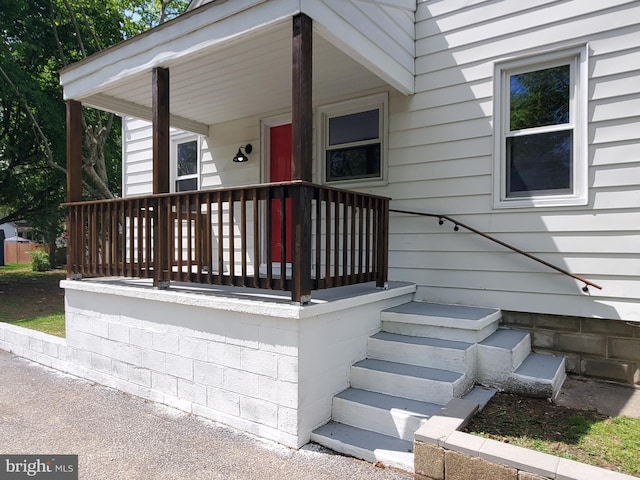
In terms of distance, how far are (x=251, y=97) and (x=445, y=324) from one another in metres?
3.62

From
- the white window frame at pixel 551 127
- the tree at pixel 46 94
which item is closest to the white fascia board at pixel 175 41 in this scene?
the white window frame at pixel 551 127

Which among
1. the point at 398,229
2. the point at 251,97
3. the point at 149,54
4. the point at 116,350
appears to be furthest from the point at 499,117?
the point at 116,350

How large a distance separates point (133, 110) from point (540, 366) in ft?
18.3

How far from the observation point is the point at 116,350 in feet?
13.8

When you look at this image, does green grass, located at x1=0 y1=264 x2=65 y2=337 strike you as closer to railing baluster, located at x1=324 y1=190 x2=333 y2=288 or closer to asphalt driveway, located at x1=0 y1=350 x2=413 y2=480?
asphalt driveway, located at x1=0 y1=350 x2=413 y2=480

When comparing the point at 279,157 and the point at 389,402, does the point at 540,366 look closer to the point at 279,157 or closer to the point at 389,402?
the point at 389,402

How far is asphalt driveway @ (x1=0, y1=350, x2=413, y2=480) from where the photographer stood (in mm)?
2609

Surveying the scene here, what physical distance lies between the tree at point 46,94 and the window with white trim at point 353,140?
729 centimetres

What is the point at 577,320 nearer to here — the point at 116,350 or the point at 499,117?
the point at 499,117

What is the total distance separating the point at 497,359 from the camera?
3.35 meters

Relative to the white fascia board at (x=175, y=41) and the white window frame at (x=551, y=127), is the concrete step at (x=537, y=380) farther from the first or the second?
the white fascia board at (x=175, y=41)

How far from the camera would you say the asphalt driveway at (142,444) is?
2.61 meters

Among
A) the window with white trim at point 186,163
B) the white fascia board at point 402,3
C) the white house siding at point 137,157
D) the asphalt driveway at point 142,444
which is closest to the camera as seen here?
the asphalt driveway at point 142,444

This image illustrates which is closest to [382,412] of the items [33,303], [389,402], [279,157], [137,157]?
[389,402]
